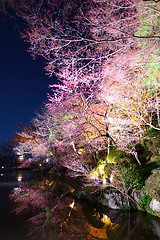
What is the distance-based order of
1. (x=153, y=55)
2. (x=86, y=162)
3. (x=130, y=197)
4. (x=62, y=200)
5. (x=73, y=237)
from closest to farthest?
(x=73, y=237) → (x=153, y=55) → (x=130, y=197) → (x=62, y=200) → (x=86, y=162)

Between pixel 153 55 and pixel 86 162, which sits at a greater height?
pixel 153 55

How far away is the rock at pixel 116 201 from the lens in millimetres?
5639

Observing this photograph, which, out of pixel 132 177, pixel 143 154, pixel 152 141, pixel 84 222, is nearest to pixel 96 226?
pixel 84 222

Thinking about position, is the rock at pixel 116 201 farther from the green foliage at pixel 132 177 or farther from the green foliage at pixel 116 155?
the green foliage at pixel 116 155

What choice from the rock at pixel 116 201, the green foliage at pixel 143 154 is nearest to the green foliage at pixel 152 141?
the green foliage at pixel 143 154

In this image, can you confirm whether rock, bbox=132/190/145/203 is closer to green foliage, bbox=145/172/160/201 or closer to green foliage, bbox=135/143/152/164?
green foliage, bbox=145/172/160/201

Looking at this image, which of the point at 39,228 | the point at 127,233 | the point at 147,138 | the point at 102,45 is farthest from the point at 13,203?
the point at 102,45

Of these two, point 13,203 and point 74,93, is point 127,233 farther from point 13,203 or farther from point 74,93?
point 74,93

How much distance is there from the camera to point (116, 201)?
573cm

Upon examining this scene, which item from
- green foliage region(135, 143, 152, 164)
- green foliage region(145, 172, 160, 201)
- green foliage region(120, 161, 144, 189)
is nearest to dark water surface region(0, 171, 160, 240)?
green foliage region(145, 172, 160, 201)

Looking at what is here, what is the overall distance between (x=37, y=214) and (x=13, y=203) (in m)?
1.86

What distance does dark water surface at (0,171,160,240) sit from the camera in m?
3.83

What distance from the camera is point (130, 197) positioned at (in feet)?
18.4

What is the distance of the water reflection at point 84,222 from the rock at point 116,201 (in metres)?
0.25
